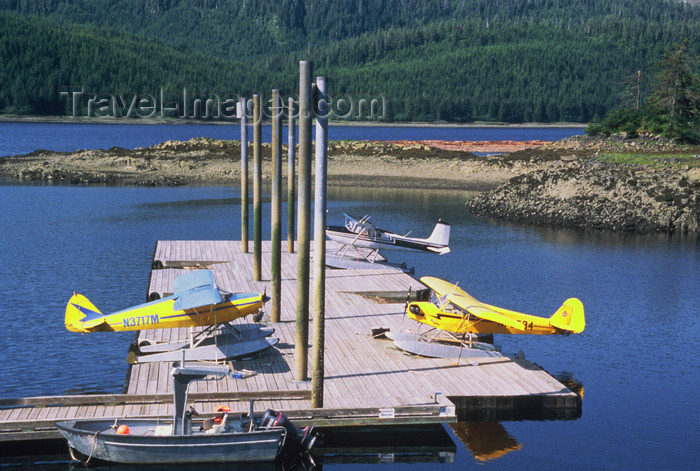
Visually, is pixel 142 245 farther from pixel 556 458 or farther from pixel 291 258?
pixel 556 458

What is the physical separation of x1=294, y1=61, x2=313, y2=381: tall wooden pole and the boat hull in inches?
103

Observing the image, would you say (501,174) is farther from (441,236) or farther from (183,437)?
(183,437)

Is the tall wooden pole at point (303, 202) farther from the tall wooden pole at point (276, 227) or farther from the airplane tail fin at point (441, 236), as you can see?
the airplane tail fin at point (441, 236)

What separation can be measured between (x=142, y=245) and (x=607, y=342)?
67.9ft

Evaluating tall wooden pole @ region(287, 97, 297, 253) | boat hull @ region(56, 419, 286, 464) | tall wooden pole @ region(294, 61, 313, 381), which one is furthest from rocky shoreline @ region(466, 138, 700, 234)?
boat hull @ region(56, 419, 286, 464)

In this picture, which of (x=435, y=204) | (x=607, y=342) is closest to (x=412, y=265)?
(x=607, y=342)

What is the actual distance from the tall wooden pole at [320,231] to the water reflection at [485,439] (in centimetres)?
303

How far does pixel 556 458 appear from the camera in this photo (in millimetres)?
15586

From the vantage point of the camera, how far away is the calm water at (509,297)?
651 inches

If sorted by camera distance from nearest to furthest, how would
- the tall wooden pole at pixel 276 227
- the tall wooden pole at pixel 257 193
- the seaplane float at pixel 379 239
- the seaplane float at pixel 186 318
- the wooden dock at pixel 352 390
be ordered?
the wooden dock at pixel 352 390 → the seaplane float at pixel 186 318 → the tall wooden pole at pixel 276 227 → the tall wooden pole at pixel 257 193 → the seaplane float at pixel 379 239

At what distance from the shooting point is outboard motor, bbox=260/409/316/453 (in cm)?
1394

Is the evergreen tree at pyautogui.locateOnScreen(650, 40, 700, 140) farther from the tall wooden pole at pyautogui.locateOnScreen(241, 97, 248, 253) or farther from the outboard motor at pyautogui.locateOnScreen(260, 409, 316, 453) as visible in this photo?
the outboard motor at pyautogui.locateOnScreen(260, 409, 316, 453)

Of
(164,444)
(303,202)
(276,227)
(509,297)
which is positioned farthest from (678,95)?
(164,444)

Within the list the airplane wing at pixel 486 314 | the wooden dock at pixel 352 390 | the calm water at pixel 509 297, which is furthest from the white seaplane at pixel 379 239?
the airplane wing at pixel 486 314
